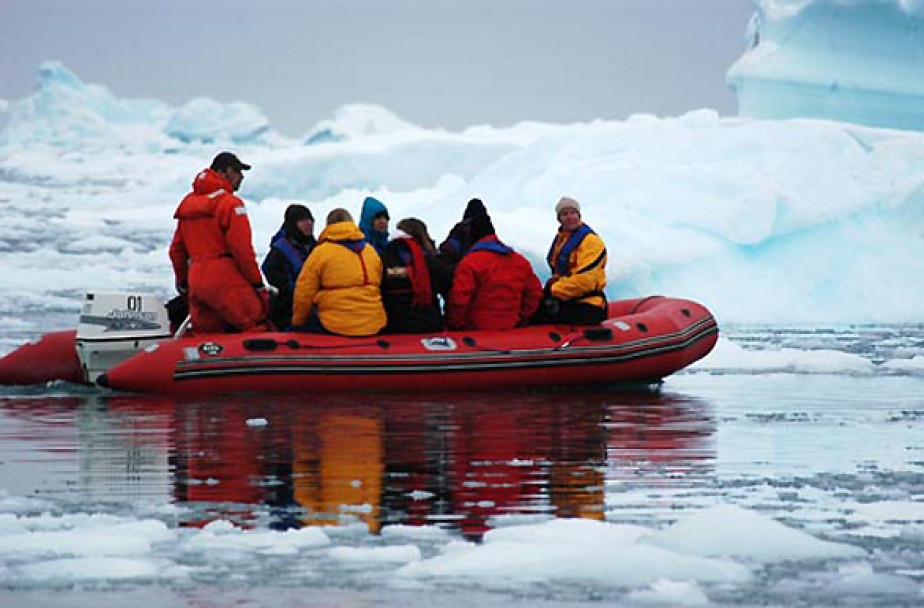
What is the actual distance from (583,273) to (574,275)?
6 cm

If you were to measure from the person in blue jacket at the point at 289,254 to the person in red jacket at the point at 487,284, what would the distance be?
917mm

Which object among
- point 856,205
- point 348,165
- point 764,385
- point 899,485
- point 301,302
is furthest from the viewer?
point 348,165

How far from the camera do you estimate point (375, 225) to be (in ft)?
32.2

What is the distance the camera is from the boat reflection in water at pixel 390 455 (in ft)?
18.1

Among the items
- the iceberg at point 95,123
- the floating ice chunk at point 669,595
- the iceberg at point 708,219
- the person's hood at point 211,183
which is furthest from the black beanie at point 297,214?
the iceberg at point 95,123

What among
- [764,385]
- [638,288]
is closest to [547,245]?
[638,288]

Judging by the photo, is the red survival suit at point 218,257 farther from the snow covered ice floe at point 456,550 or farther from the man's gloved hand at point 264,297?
the snow covered ice floe at point 456,550

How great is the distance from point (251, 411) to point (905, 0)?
18.1m

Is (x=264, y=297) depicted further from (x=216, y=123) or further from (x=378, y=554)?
(x=216, y=123)

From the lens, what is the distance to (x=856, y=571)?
4523 millimetres

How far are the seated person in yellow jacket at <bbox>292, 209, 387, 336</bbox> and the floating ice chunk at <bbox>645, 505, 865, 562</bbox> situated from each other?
186 inches

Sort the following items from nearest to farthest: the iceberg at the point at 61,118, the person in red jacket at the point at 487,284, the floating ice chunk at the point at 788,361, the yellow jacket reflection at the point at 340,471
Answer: the yellow jacket reflection at the point at 340,471, the person in red jacket at the point at 487,284, the floating ice chunk at the point at 788,361, the iceberg at the point at 61,118

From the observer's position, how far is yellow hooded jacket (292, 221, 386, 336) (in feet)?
31.2

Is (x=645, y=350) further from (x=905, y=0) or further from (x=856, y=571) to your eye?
(x=905, y=0)
